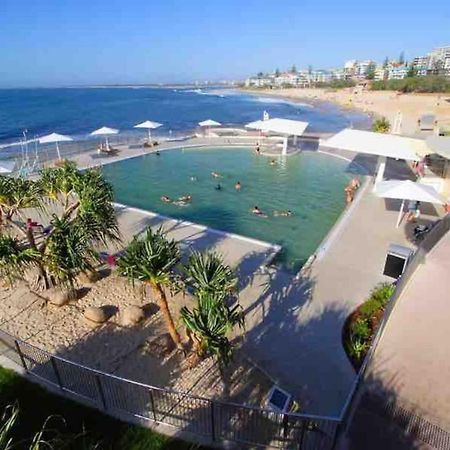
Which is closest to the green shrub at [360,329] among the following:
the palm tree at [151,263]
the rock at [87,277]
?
the palm tree at [151,263]

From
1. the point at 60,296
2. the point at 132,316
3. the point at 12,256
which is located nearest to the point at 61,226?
the point at 12,256

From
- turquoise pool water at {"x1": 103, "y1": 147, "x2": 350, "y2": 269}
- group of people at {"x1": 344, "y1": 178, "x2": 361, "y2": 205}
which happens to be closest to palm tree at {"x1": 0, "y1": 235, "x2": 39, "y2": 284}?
turquoise pool water at {"x1": 103, "y1": 147, "x2": 350, "y2": 269}

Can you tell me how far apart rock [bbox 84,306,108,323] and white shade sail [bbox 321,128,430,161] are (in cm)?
1652

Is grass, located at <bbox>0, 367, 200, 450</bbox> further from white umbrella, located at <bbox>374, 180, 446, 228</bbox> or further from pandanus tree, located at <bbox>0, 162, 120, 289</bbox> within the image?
white umbrella, located at <bbox>374, 180, 446, 228</bbox>

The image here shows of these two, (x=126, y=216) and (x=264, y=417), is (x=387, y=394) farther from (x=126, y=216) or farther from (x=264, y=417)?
(x=126, y=216)

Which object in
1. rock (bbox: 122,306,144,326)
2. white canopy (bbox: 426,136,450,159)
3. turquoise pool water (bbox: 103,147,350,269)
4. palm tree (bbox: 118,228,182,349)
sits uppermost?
white canopy (bbox: 426,136,450,159)

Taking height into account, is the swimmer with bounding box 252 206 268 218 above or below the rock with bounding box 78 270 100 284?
below

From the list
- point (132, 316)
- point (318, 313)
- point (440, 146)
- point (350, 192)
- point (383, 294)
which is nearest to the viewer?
point (132, 316)

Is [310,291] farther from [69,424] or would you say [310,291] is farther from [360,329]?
[69,424]

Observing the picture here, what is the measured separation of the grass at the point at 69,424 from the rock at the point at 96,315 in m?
2.58

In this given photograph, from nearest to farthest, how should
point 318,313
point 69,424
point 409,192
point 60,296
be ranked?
point 69,424 → point 318,313 → point 60,296 → point 409,192

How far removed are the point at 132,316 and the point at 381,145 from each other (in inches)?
712

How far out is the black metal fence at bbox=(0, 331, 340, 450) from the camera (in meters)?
6.62

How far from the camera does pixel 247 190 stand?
75.7 feet
